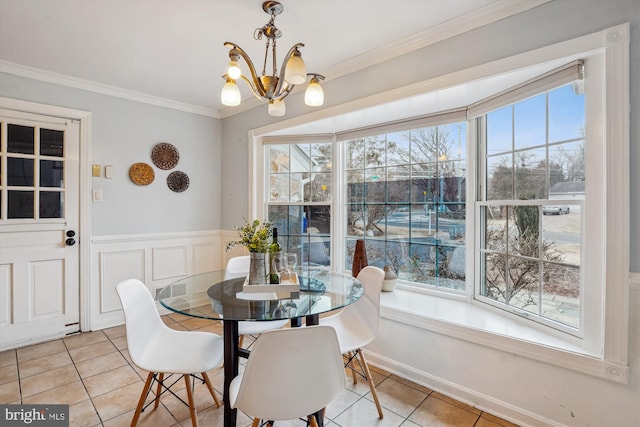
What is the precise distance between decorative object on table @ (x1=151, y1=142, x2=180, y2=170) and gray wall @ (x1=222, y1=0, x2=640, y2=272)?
4.96 ft

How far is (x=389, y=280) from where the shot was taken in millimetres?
2814

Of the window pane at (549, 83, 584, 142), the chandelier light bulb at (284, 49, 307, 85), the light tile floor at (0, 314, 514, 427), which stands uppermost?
the chandelier light bulb at (284, 49, 307, 85)

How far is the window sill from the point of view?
1613 mm

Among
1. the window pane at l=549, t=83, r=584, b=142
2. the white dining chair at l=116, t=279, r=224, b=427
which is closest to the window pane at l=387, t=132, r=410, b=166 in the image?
the window pane at l=549, t=83, r=584, b=142

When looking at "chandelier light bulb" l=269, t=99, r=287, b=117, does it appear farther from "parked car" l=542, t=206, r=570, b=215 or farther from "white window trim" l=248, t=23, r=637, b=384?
"parked car" l=542, t=206, r=570, b=215

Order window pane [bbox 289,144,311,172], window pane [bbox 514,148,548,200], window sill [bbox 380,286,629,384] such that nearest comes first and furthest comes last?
1. window sill [bbox 380,286,629,384]
2. window pane [bbox 514,148,548,200]
3. window pane [bbox 289,144,311,172]

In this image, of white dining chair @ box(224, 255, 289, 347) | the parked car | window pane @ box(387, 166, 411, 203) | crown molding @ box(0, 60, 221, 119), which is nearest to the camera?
the parked car

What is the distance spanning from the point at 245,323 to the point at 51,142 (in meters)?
2.59

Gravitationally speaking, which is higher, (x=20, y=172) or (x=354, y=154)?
(x=354, y=154)

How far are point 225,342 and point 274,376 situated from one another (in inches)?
24.2

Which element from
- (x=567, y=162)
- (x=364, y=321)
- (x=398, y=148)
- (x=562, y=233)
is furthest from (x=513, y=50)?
(x=364, y=321)

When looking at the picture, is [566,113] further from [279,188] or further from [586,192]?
[279,188]

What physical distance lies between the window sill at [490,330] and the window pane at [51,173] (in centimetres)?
318

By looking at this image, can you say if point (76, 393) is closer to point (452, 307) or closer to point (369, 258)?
point (369, 258)
